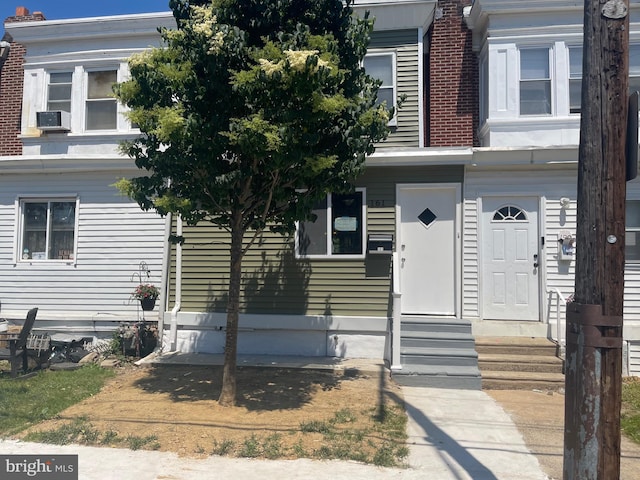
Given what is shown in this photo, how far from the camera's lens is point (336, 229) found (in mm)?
9148

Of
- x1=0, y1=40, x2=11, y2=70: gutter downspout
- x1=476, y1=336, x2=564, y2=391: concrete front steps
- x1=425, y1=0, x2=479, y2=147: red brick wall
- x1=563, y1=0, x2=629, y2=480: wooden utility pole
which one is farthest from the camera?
x1=0, y1=40, x2=11, y2=70: gutter downspout

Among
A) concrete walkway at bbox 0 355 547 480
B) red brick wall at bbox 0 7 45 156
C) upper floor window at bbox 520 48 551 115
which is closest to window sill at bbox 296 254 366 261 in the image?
concrete walkway at bbox 0 355 547 480

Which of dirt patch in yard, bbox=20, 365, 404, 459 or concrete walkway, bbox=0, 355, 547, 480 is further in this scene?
dirt patch in yard, bbox=20, 365, 404, 459

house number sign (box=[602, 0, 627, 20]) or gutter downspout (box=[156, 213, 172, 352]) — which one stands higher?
house number sign (box=[602, 0, 627, 20])

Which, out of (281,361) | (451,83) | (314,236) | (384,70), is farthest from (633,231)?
(281,361)

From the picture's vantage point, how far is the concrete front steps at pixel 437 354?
7543 mm

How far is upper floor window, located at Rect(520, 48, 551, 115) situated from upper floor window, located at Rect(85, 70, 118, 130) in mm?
7860

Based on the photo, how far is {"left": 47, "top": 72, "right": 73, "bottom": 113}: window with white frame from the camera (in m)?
10.9

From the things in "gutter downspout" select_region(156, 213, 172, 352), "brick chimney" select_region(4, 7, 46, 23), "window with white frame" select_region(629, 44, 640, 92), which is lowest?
"gutter downspout" select_region(156, 213, 172, 352)

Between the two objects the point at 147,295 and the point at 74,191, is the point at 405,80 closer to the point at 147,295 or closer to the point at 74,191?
the point at 147,295

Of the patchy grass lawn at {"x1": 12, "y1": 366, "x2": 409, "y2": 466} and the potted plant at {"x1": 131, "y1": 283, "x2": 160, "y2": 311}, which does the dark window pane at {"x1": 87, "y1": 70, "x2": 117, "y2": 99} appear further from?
the patchy grass lawn at {"x1": 12, "y1": 366, "x2": 409, "y2": 466}

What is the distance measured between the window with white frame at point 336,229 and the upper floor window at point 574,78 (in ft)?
12.9

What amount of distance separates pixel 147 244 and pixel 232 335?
14.3 feet

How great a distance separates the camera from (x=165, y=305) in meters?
9.65
